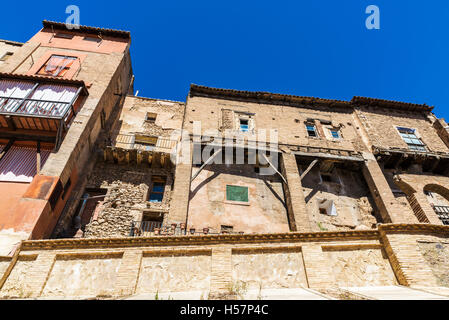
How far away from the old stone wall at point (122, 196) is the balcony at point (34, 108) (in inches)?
131

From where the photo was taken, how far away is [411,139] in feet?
58.5

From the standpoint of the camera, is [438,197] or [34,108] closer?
[34,108]

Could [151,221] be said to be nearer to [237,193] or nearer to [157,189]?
[157,189]

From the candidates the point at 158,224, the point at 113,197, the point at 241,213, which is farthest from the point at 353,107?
the point at 113,197

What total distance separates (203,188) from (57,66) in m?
11.9

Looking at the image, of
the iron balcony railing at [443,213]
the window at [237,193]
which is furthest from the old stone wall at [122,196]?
the iron balcony railing at [443,213]

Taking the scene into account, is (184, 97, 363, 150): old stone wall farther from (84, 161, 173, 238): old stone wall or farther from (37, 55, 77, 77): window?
(37, 55, 77, 77): window

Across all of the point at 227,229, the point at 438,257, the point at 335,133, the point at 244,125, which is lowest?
the point at 438,257

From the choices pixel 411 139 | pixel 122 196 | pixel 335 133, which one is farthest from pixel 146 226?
pixel 411 139

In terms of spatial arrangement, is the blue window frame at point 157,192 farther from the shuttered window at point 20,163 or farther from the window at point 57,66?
the window at point 57,66

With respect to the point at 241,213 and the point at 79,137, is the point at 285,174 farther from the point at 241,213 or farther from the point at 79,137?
the point at 79,137

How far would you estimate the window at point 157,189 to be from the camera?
1415cm

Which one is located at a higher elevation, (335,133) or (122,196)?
(335,133)

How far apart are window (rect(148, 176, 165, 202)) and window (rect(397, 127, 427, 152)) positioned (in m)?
16.3
